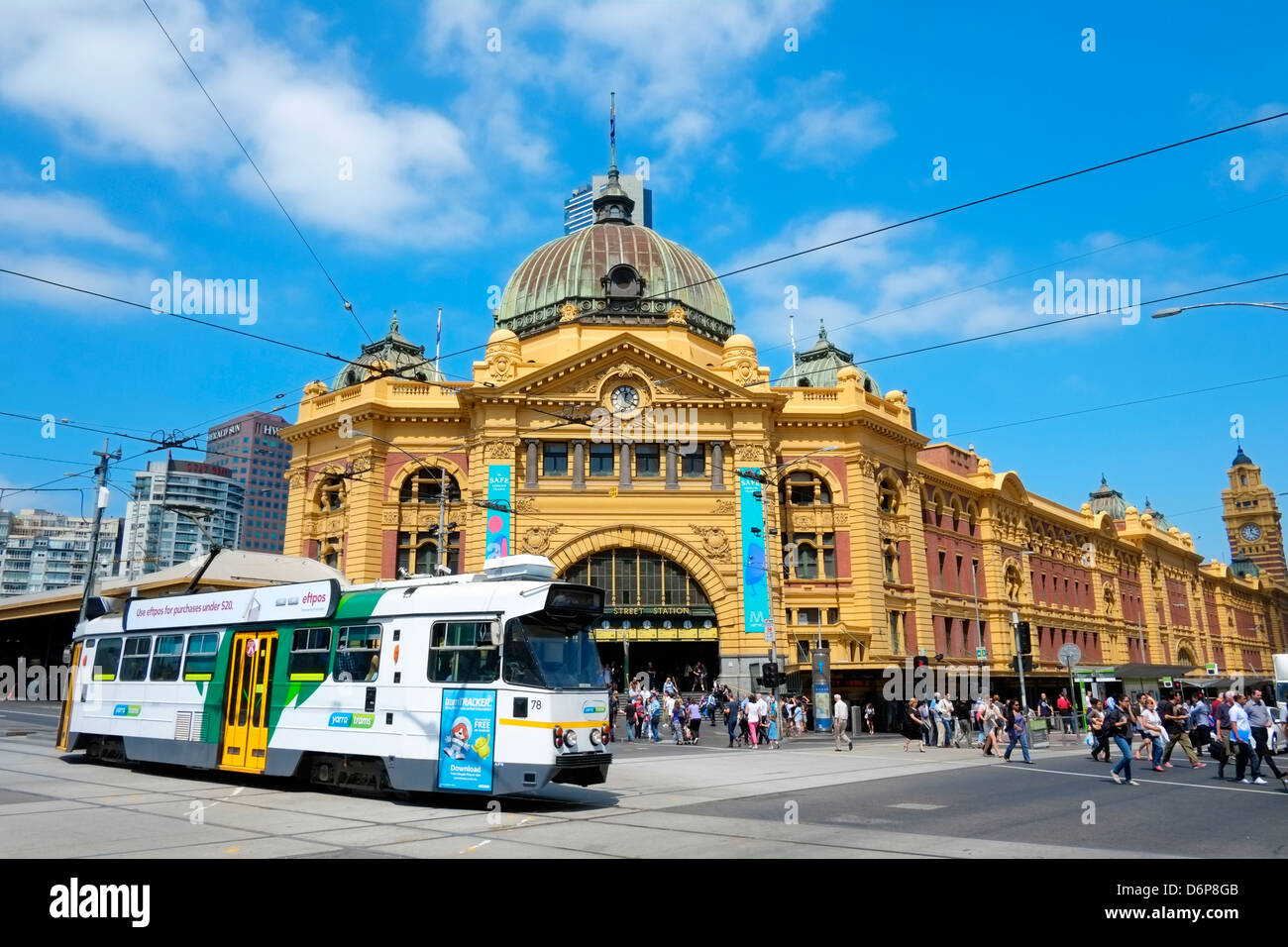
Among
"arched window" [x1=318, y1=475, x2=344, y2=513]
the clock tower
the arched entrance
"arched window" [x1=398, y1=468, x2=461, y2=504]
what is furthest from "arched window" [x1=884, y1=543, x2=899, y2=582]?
the clock tower

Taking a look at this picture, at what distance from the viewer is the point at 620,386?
144ft

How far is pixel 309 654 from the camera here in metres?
16.6

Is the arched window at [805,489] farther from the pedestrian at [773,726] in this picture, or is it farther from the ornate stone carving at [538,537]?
the pedestrian at [773,726]

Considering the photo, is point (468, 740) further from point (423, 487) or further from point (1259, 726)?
point (423, 487)

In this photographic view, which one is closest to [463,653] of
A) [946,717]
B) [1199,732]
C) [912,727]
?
[1199,732]

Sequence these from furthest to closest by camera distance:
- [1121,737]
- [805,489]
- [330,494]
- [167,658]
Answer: [330,494], [805,489], [167,658], [1121,737]

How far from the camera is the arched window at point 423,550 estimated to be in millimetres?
44250

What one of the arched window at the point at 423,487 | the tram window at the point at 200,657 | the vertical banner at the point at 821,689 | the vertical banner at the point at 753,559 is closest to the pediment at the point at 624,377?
the vertical banner at the point at 753,559

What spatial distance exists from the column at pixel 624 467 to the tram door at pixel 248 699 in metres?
26.3

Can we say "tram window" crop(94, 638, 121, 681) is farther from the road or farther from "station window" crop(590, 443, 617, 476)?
"station window" crop(590, 443, 617, 476)

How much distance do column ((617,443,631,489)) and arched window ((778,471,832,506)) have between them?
309 inches

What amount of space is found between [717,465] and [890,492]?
11144 mm

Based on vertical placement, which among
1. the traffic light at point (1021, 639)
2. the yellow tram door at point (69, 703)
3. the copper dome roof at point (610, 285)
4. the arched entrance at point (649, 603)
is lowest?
A: the yellow tram door at point (69, 703)
